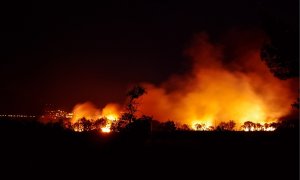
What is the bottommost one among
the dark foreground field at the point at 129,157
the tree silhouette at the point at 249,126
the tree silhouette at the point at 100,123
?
the dark foreground field at the point at 129,157

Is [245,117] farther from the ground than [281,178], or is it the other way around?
[245,117]

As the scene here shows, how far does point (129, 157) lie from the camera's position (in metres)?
15.2

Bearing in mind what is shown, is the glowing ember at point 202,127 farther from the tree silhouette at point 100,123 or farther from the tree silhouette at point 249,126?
the tree silhouette at point 100,123

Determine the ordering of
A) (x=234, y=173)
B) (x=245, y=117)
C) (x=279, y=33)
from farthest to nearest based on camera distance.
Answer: (x=245, y=117) → (x=279, y=33) → (x=234, y=173)

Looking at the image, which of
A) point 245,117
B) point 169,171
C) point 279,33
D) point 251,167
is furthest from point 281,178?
point 245,117

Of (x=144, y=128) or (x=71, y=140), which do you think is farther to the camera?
(x=144, y=128)

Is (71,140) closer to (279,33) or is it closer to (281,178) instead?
(281,178)

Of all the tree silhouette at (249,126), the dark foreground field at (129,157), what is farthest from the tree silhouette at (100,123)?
the dark foreground field at (129,157)

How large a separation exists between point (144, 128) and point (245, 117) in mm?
21756

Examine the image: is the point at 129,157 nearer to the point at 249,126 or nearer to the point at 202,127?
the point at 202,127

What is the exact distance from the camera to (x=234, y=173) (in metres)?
13.9

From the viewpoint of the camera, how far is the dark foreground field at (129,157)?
43.4 ft

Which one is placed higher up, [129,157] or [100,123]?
[100,123]

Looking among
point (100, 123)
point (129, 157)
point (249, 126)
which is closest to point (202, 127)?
point (249, 126)
